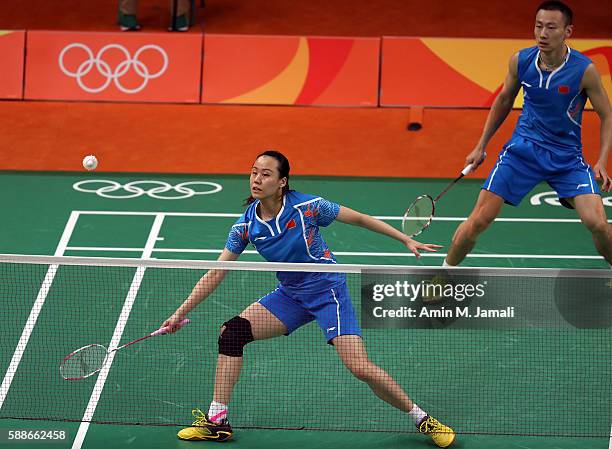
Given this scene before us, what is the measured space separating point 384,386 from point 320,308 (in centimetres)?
67

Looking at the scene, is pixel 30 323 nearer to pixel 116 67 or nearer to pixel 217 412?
pixel 217 412

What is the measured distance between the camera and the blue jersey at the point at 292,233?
7.73m

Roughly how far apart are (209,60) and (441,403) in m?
6.79

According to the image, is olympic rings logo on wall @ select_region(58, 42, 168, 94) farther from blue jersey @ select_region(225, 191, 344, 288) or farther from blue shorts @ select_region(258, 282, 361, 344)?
blue shorts @ select_region(258, 282, 361, 344)

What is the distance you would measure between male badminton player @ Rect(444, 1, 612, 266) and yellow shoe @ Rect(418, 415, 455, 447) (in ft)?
6.12

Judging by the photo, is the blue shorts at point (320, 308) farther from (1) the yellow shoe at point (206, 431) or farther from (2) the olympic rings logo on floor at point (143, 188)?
(2) the olympic rings logo on floor at point (143, 188)

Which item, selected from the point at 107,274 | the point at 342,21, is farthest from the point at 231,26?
the point at 107,274

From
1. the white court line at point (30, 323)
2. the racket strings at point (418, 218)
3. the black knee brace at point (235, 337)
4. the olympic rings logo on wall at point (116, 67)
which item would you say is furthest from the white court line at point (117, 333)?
the olympic rings logo on wall at point (116, 67)

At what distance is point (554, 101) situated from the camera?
866 centimetres

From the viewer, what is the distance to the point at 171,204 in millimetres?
12305

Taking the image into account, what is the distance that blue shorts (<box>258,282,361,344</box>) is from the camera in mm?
7664

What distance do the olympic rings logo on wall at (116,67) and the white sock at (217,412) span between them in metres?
6.81

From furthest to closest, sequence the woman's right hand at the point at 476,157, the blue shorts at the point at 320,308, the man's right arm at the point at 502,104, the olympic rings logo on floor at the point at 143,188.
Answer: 1. the olympic rings logo on floor at the point at 143,188
2. the woman's right hand at the point at 476,157
3. the man's right arm at the point at 502,104
4. the blue shorts at the point at 320,308

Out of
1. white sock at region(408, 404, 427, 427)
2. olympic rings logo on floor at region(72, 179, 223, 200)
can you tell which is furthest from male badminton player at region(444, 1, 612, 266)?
Result: olympic rings logo on floor at region(72, 179, 223, 200)
